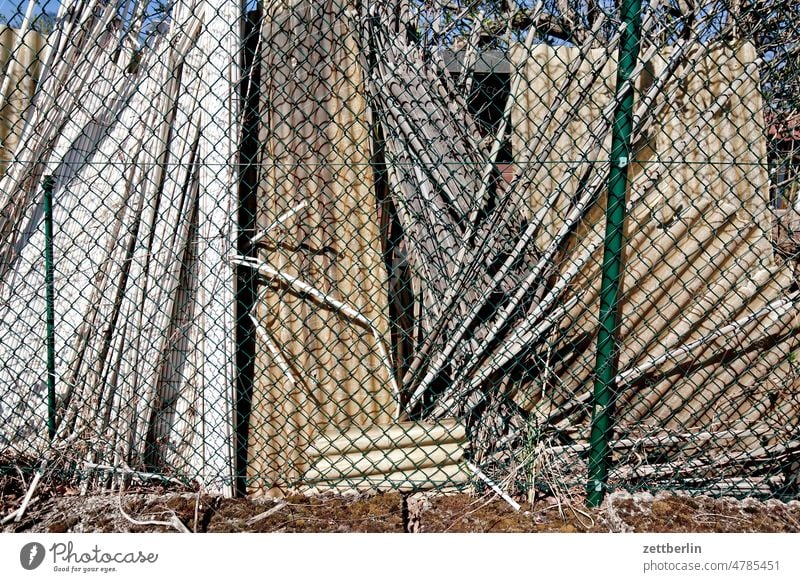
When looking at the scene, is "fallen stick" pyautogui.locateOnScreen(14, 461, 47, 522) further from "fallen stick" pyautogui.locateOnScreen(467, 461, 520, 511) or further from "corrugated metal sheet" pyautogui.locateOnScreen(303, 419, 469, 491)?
"fallen stick" pyautogui.locateOnScreen(467, 461, 520, 511)

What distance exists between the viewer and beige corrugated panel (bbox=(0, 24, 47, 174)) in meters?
2.54

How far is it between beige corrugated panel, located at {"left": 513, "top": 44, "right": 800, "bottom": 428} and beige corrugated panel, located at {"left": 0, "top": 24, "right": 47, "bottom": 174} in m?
1.99

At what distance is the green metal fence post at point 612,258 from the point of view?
215 cm

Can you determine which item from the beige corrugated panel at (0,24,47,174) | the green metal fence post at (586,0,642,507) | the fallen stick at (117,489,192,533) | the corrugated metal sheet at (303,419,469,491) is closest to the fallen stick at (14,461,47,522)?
the fallen stick at (117,489,192,533)

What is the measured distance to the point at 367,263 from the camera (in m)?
2.62

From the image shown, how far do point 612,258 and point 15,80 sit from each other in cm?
245

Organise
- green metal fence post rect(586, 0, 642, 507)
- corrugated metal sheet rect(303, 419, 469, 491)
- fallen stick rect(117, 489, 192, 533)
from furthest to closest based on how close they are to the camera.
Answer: corrugated metal sheet rect(303, 419, 469, 491) < fallen stick rect(117, 489, 192, 533) < green metal fence post rect(586, 0, 642, 507)

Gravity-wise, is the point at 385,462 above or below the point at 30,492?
above

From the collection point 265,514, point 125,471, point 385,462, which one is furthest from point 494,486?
point 125,471

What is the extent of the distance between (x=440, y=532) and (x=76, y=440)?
1467 millimetres
